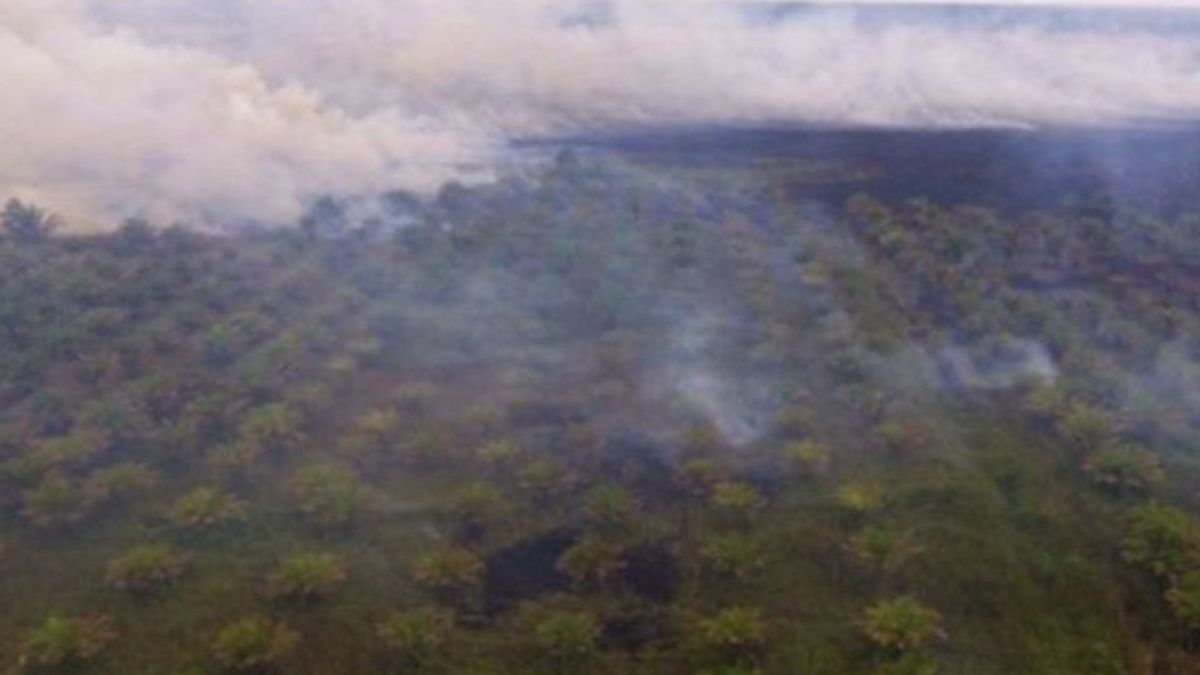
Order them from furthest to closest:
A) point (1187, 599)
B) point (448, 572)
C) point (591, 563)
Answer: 1. point (591, 563)
2. point (448, 572)
3. point (1187, 599)

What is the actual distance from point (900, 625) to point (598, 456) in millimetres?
13788

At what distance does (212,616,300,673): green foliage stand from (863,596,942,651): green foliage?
16.3 metres

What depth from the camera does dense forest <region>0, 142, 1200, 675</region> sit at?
3547 centimetres

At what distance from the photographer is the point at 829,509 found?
41344 millimetres

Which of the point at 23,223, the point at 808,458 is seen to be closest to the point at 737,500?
the point at 808,458

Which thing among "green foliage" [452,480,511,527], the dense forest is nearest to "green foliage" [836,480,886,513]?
the dense forest

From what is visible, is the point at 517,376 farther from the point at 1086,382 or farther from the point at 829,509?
the point at 1086,382

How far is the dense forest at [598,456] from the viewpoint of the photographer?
35.5 metres

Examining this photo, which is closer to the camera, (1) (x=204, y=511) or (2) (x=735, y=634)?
(2) (x=735, y=634)

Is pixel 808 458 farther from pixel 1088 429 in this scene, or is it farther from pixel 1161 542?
pixel 1161 542

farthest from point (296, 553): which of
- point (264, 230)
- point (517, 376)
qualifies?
point (264, 230)

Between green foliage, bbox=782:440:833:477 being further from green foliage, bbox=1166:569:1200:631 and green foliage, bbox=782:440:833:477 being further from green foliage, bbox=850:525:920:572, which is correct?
green foliage, bbox=1166:569:1200:631

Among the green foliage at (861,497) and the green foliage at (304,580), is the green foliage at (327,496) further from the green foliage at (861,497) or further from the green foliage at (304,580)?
the green foliage at (861,497)

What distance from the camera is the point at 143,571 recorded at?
37.1 meters
